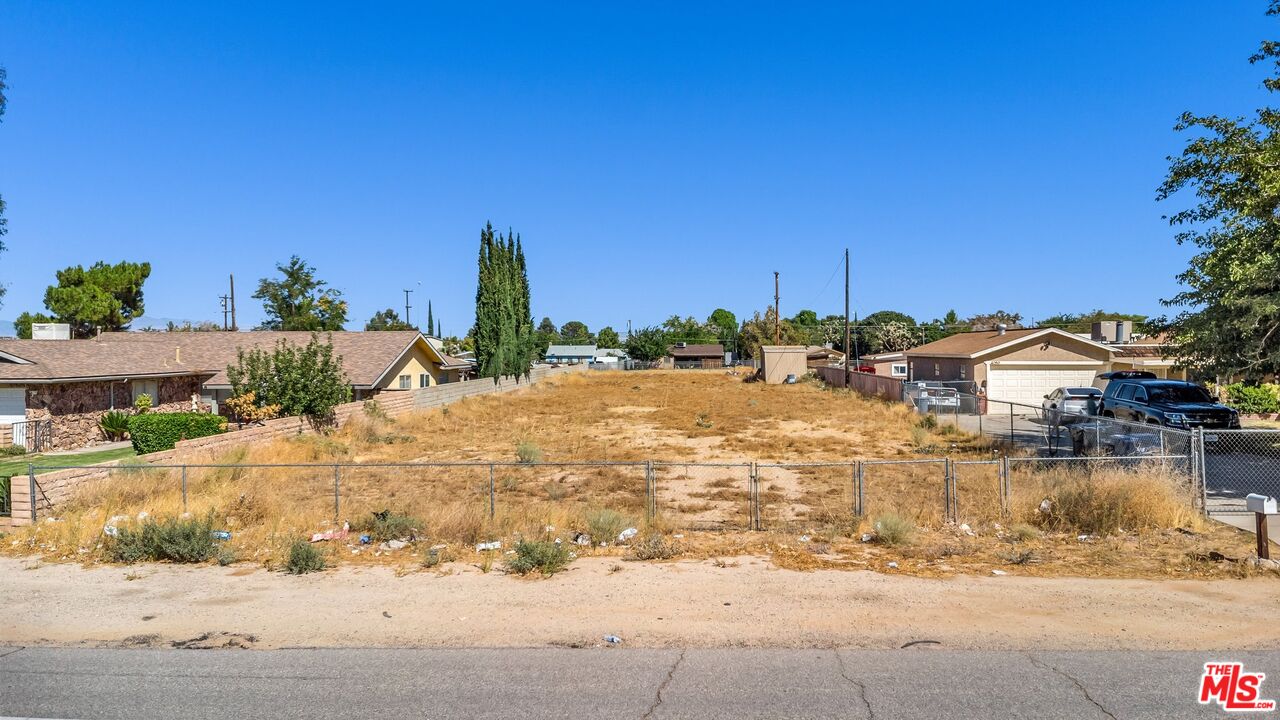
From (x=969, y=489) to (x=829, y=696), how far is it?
10.0m

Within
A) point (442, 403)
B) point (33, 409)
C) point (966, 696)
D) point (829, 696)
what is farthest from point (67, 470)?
point (442, 403)

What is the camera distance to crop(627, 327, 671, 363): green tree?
11562cm

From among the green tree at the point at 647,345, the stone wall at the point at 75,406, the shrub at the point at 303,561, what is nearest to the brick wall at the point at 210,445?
the stone wall at the point at 75,406

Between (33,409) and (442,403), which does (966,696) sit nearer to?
(33,409)

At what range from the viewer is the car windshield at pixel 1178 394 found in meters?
22.1

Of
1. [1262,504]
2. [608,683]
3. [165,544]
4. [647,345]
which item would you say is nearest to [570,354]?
[647,345]

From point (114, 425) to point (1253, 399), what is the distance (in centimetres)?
4468

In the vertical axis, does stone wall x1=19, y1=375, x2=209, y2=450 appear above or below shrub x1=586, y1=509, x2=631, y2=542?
above

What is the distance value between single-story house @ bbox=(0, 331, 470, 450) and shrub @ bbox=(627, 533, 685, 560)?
21817mm

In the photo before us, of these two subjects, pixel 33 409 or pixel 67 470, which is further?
pixel 33 409

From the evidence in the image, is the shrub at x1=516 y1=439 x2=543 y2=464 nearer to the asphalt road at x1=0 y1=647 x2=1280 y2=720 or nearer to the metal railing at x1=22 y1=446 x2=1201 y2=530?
the metal railing at x1=22 y1=446 x2=1201 y2=530

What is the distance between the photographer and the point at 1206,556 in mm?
10414

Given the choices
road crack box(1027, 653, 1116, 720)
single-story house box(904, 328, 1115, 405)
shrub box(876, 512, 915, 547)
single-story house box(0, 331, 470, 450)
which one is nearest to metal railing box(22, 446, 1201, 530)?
shrub box(876, 512, 915, 547)

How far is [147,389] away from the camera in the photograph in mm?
30141
